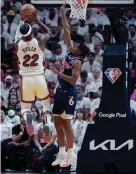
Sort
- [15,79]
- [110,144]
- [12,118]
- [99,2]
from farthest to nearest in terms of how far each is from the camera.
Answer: [15,79]
[12,118]
[110,144]
[99,2]

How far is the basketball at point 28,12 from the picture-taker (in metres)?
12.9

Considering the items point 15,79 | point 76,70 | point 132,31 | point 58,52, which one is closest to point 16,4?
point 58,52

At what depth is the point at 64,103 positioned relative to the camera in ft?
43.7

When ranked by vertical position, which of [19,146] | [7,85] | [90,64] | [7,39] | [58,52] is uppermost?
[7,39]

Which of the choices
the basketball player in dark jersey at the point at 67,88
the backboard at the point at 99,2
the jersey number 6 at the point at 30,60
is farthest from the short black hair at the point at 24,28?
the backboard at the point at 99,2

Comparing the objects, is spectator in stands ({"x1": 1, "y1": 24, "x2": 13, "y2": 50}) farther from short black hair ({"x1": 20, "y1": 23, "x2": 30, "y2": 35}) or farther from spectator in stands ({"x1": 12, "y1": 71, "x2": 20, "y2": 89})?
short black hair ({"x1": 20, "y1": 23, "x2": 30, "y2": 35})

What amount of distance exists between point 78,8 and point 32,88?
1541 millimetres

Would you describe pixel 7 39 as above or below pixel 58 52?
above

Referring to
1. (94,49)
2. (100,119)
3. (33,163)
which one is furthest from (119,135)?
(94,49)

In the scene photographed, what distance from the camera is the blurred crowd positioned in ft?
53.3

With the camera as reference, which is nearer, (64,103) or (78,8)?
(78,8)

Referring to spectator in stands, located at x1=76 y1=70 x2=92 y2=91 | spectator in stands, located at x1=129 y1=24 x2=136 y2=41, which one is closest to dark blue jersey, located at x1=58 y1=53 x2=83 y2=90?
spectator in stands, located at x1=76 y1=70 x2=92 y2=91

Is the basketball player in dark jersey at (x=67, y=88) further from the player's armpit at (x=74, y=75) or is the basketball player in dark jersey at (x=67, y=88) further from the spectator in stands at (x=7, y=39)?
the spectator in stands at (x=7, y=39)

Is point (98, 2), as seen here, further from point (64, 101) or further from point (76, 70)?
point (64, 101)
